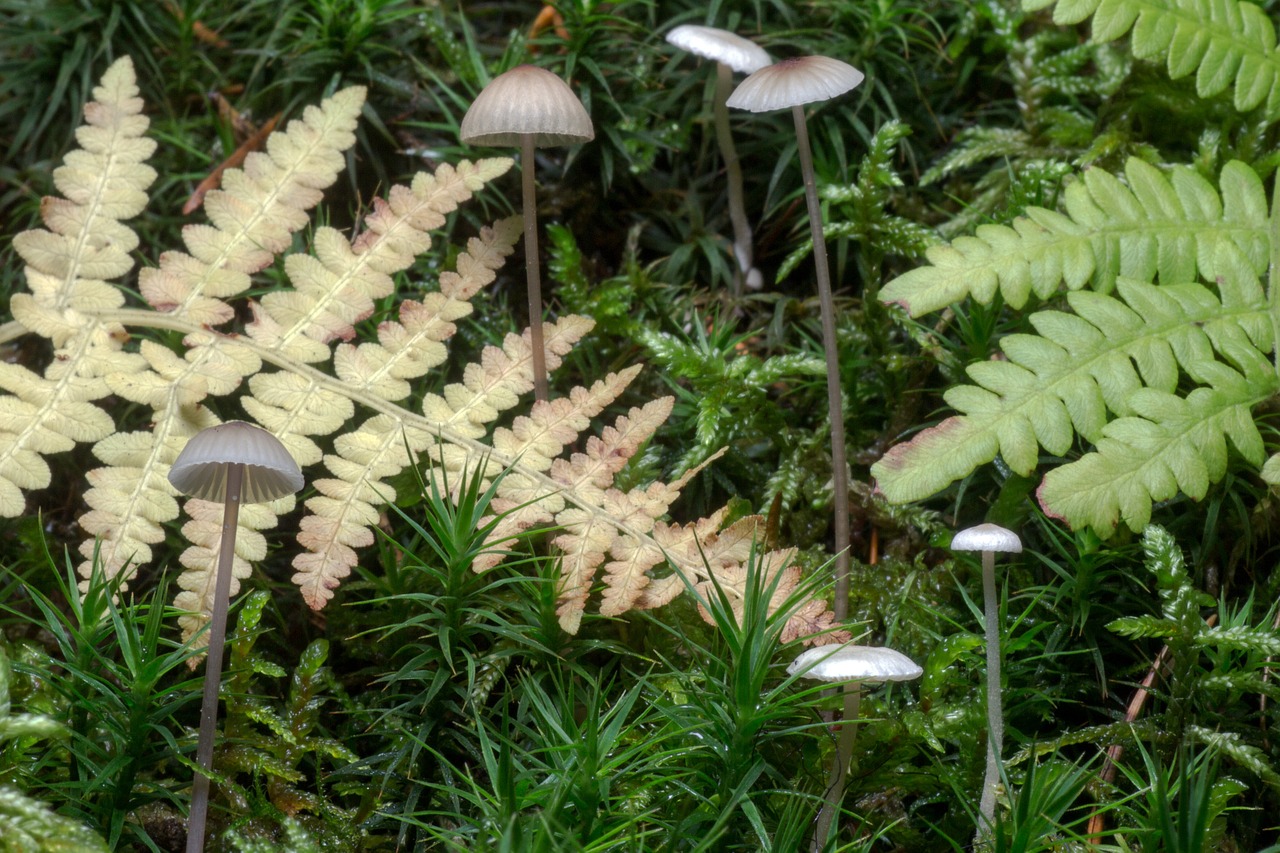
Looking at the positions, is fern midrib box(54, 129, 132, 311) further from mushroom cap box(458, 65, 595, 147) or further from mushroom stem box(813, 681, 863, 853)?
mushroom stem box(813, 681, 863, 853)

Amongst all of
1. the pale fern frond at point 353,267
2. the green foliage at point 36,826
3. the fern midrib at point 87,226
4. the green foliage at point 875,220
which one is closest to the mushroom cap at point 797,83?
the green foliage at point 875,220

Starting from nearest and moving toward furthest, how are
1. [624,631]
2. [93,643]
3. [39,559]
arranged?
[93,643] → [624,631] → [39,559]

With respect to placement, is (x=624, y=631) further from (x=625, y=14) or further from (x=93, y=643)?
(x=625, y=14)

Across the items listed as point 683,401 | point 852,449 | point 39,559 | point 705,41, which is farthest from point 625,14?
point 39,559

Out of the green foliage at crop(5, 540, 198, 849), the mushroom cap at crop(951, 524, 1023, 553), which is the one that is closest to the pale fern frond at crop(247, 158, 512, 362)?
the green foliage at crop(5, 540, 198, 849)

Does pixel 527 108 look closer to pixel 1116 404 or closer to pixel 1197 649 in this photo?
pixel 1116 404

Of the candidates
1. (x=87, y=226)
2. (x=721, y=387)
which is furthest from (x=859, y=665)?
(x=87, y=226)
